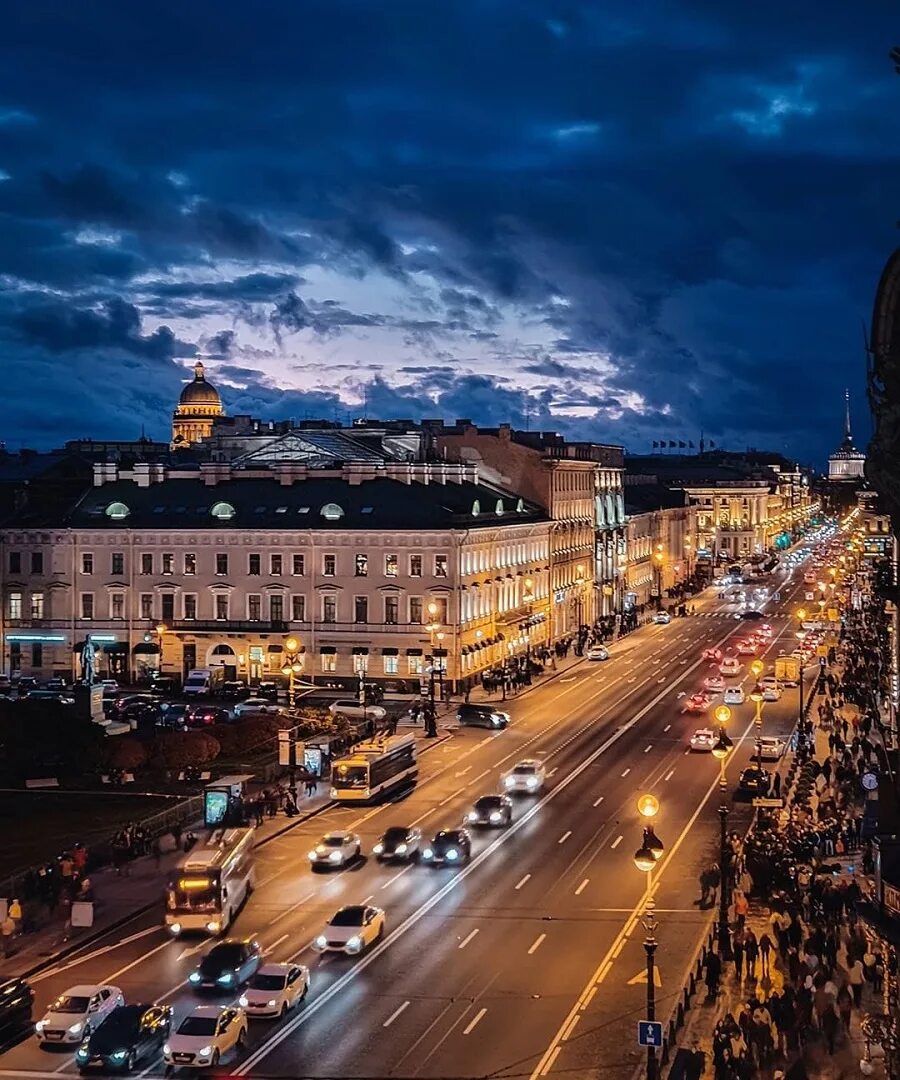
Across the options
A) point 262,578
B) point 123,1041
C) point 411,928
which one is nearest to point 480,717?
point 262,578

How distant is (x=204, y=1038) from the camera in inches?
1217

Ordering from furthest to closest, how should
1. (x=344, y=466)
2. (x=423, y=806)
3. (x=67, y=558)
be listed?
1. (x=344, y=466)
2. (x=67, y=558)
3. (x=423, y=806)

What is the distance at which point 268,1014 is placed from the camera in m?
33.9

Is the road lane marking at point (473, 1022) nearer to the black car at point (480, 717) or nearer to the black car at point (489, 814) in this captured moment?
the black car at point (489, 814)

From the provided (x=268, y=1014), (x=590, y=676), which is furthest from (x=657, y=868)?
(x=590, y=676)

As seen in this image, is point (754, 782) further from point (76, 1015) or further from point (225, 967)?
point (76, 1015)

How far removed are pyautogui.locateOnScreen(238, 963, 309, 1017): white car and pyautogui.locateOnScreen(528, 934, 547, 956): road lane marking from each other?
6.47 metres

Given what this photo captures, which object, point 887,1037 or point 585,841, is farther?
point 585,841

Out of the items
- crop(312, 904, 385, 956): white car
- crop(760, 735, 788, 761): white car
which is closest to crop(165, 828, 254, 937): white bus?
crop(312, 904, 385, 956): white car

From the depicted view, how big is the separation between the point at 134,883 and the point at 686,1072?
73.5ft

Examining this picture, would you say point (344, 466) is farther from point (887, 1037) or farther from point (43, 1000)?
point (887, 1037)

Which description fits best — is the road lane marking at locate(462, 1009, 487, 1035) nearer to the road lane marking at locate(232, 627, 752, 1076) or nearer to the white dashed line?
the road lane marking at locate(232, 627, 752, 1076)

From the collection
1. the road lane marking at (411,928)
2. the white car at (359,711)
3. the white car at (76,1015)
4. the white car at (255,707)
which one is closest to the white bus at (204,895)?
the road lane marking at (411,928)

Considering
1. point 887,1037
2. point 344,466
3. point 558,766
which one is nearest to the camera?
point 887,1037
